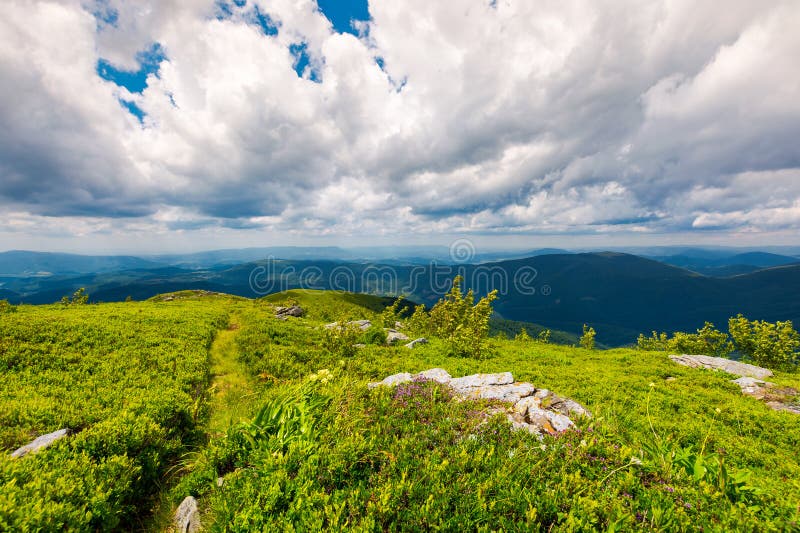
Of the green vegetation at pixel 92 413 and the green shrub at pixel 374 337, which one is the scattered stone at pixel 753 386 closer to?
the green shrub at pixel 374 337

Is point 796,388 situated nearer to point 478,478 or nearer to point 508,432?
point 508,432

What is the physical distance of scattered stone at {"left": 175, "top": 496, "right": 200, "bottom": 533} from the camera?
4773 mm

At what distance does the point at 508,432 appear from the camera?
6324mm

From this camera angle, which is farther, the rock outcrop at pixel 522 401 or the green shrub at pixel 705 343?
the green shrub at pixel 705 343

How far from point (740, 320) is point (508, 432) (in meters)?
43.7

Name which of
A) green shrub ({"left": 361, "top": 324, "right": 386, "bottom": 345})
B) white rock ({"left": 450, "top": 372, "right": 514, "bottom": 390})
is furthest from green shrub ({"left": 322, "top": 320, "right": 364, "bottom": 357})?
white rock ({"left": 450, "top": 372, "right": 514, "bottom": 390})

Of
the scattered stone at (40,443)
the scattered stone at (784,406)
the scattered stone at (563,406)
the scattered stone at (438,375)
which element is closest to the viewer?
the scattered stone at (40,443)

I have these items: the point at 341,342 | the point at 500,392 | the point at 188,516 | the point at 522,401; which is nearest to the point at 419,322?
the point at 341,342

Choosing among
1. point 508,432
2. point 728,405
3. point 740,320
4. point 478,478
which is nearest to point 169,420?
point 478,478

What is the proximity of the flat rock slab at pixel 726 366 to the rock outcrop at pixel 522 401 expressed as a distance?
18488 millimetres

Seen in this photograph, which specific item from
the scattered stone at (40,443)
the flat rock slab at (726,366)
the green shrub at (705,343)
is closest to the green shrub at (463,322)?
the flat rock slab at (726,366)

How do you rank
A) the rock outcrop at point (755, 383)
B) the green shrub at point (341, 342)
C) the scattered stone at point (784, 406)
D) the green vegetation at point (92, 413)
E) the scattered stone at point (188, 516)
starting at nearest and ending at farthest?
the green vegetation at point (92, 413) → the scattered stone at point (188, 516) → the scattered stone at point (784, 406) → the rock outcrop at point (755, 383) → the green shrub at point (341, 342)

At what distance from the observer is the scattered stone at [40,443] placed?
562cm

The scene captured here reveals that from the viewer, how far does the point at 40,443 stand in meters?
5.95
